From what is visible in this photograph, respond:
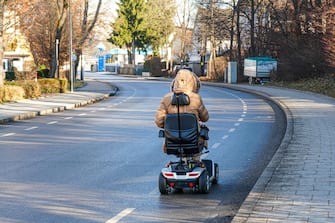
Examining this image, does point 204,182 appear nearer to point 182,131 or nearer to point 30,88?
point 182,131

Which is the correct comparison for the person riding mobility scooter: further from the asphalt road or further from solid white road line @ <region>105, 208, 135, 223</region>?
solid white road line @ <region>105, 208, 135, 223</region>

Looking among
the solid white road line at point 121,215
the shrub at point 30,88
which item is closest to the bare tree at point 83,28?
the shrub at point 30,88

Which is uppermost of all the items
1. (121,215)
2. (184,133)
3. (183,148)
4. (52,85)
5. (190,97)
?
(190,97)

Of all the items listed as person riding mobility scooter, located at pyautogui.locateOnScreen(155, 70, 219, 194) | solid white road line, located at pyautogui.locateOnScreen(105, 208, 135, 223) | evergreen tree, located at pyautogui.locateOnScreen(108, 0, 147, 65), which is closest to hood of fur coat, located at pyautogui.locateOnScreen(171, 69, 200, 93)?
person riding mobility scooter, located at pyautogui.locateOnScreen(155, 70, 219, 194)

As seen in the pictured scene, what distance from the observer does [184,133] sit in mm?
8961

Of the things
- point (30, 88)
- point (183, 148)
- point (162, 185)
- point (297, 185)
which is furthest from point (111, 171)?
point (30, 88)

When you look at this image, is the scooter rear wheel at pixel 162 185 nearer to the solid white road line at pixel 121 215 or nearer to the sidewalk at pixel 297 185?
the solid white road line at pixel 121 215

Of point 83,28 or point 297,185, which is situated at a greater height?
point 83,28

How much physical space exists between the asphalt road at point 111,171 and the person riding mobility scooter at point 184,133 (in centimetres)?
25

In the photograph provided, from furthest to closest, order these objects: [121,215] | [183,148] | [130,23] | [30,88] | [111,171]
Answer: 1. [130,23]
2. [30,88]
3. [111,171]
4. [183,148]
5. [121,215]

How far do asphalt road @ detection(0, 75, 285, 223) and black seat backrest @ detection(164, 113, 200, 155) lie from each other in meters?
0.73

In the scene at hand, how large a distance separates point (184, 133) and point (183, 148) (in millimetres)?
232

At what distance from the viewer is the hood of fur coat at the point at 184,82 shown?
9094 millimetres

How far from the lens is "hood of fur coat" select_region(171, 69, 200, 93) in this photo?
9094 mm
